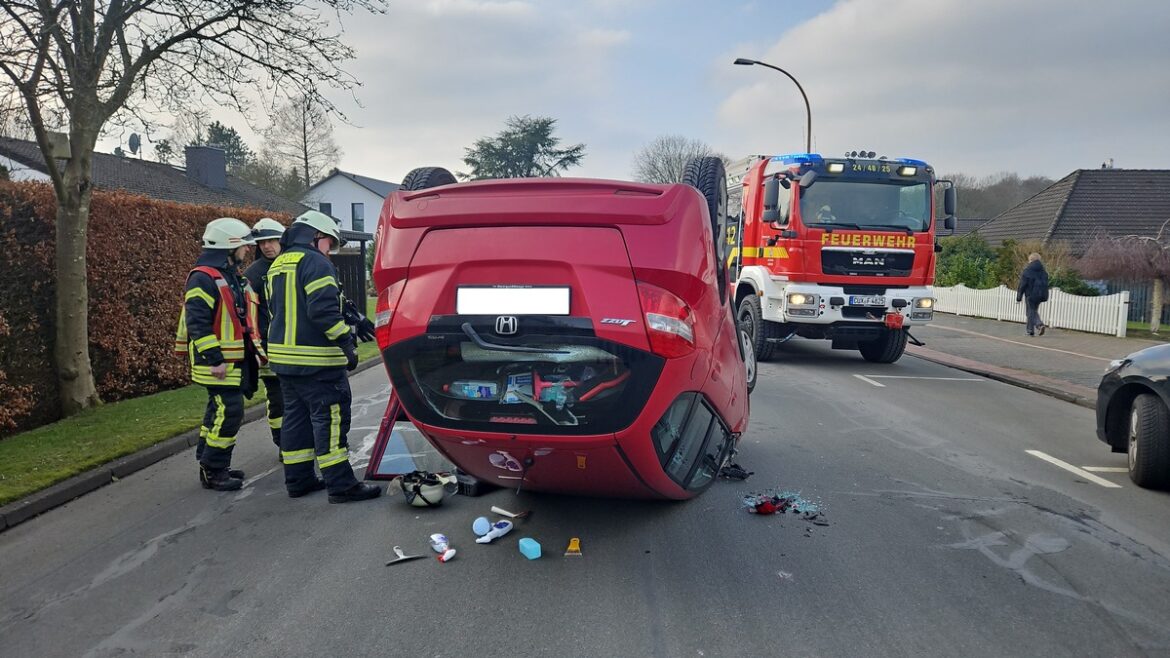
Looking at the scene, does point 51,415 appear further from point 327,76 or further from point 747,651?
point 747,651

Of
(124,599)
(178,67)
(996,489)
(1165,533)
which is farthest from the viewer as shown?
(178,67)

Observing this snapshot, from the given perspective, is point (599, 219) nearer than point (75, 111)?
Yes

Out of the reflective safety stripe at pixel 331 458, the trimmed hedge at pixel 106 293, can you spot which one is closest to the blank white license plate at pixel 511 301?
the reflective safety stripe at pixel 331 458

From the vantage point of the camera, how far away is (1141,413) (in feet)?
17.8

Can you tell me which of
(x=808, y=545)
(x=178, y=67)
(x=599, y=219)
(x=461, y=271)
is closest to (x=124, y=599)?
(x=461, y=271)

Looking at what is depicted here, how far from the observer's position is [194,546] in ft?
14.3

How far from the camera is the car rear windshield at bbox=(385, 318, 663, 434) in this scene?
10.7 feet

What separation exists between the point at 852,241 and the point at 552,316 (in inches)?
331

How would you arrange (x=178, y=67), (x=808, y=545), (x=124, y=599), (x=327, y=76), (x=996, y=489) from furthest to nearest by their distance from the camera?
(x=327, y=76) < (x=178, y=67) < (x=996, y=489) < (x=808, y=545) < (x=124, y=599)

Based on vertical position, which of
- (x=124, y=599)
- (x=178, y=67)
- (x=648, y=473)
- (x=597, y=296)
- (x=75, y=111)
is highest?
(x=178, y=67)

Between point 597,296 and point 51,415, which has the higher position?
point 597,296

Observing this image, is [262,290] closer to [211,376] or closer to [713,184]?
[211,376]

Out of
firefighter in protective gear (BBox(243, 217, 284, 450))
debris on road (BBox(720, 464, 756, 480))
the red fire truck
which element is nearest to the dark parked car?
debris on road (BBox(720, 464, 756, 480))

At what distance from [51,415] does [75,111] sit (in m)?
2.99
